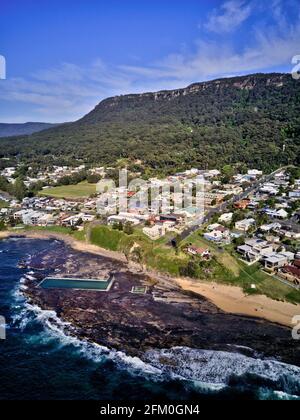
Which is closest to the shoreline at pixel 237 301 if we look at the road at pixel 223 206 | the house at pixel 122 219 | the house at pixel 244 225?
the road at pixel 223 206

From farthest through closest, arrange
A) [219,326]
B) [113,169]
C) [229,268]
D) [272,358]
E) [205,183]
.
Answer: [113,169], [205,183], [229,268], [219,326], [272,358]

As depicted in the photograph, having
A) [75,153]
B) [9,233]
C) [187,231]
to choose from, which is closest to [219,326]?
[187,231]

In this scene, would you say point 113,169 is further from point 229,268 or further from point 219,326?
point 219,326

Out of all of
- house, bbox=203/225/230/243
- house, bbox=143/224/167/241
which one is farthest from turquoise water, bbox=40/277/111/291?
house, bbox=203/225/230/243

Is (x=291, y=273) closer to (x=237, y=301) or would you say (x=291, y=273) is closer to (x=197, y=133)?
(x=237, y=301)

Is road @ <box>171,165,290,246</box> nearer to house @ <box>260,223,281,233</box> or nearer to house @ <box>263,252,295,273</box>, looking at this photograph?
house @ <box>260,223,281,233</box>
